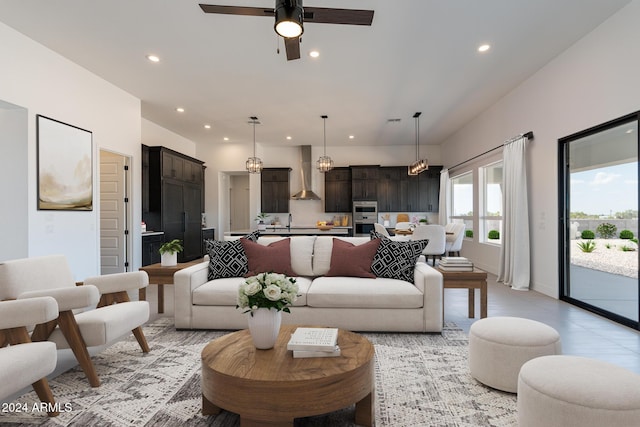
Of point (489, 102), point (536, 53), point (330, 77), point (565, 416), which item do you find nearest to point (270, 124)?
point (330, 77)

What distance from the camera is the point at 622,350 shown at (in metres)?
2.84

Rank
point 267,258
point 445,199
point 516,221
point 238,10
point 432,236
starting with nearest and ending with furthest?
point 238,10 < point 267,258 < point 516,221 < point 432,236 < point 445,199

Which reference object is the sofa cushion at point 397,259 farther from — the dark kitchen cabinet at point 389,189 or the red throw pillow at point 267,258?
the dark kitchen cabinet at point 389,189

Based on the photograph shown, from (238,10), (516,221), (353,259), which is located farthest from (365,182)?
(238,10)

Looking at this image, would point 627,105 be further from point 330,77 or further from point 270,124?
point 270,124

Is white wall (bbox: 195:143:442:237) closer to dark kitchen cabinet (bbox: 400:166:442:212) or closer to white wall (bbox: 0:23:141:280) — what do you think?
dark kitchen cabinet (bbox: 400:166:442:212)

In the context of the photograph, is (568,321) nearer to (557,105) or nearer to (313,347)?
(557,105)

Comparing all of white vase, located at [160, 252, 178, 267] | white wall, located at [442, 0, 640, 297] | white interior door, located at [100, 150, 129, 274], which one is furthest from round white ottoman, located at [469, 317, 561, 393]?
white interior door, located at [100, 150, 129, 274]

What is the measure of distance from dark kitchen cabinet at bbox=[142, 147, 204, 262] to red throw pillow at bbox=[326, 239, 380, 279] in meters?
4.49

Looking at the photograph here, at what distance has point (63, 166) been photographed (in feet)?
14.7

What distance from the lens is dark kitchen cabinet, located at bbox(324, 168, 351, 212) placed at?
383 inches

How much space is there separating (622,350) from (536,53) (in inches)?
136

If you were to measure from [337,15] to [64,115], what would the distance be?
3.98 m

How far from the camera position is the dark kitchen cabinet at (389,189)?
945 cm
